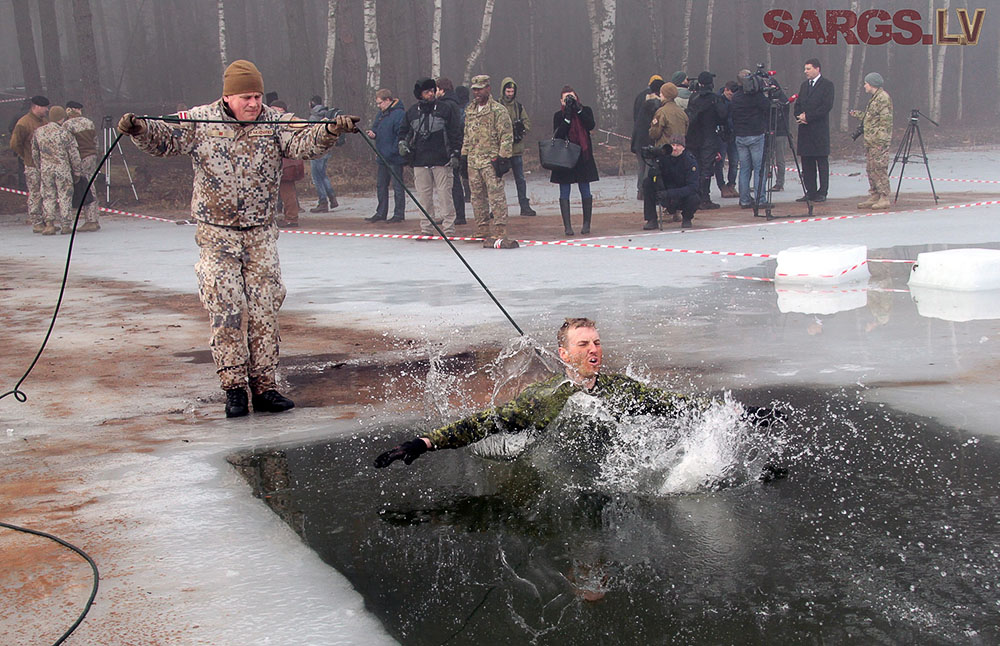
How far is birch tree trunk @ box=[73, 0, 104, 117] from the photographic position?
24656mm

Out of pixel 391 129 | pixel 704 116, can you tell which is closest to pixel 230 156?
A: pixel 391 129

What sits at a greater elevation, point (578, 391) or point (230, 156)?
point (230, 156)

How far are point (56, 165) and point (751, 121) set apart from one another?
11.8 m

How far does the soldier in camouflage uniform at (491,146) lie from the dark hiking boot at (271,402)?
25.0ft

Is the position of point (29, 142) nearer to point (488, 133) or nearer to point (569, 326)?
point (488, 133)

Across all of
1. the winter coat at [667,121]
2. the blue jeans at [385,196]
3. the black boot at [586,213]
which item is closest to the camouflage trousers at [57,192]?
the blue jeans at [385,196]

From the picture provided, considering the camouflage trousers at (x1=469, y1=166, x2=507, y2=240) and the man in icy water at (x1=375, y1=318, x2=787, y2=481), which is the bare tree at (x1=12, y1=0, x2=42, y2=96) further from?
the man in icy water at (x1=375, y1=318, x2=787, y2=481)

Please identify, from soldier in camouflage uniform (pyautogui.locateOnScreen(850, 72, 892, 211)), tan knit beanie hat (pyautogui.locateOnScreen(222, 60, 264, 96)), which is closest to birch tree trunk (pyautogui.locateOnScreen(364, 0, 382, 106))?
soldier in camouflage uniform (pyautogui.locateOnScreen(850, 72, 892, 211))

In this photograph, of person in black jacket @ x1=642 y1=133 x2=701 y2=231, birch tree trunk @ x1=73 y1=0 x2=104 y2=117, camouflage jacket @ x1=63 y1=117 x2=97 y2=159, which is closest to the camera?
person in black jacket @ x1=642 y1=133 x2=701 y2=231

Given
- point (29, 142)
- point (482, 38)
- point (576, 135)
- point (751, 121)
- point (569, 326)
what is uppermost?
point (482, 38)

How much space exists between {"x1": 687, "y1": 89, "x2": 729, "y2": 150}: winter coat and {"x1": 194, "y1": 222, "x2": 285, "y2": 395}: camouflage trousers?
11.5m

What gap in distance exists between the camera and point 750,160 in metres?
16.9

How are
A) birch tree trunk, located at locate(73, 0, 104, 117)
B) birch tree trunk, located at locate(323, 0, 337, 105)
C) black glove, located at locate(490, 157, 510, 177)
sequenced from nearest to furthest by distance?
black glove, located at locate(490, 157, 510, 177) < birch tree trunk, located at locate(73, 0, 104, 117) < birch tree trunk, located at locate(323, 0, 337, 105)

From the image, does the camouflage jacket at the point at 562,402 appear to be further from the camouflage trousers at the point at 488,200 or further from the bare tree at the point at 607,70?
the bare tree at the point at 607,70
